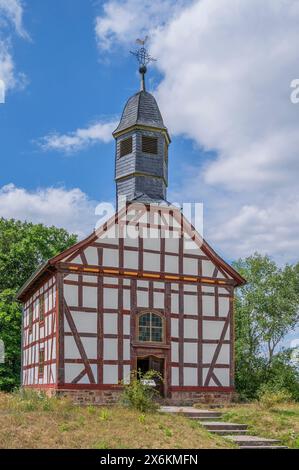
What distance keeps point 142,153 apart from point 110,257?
5.80 meters

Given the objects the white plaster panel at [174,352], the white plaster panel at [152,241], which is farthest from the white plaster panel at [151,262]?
the white plaster panel at [174,352]

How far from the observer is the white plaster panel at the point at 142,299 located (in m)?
26.6

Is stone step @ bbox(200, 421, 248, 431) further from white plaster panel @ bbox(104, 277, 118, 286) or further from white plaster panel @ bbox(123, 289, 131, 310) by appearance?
white plaster panel @ bbox(104, 277, 118, 286)

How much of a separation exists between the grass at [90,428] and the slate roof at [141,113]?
1440 centimetres

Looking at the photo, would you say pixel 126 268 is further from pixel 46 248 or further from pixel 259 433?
pixel 46 248

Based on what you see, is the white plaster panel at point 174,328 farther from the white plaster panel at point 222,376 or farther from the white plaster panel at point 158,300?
the white plaster panel at point 222,376

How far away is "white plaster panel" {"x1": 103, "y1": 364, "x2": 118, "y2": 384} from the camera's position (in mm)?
25206

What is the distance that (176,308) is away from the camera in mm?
27328

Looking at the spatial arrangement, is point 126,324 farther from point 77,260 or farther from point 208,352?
point 208,352

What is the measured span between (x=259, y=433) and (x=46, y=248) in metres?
23.4

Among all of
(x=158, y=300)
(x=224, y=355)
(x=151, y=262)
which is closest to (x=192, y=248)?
(x=151, y=262)

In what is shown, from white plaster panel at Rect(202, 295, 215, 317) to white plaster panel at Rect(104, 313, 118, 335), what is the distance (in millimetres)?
4200

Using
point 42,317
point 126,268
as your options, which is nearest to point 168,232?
point 126,268
